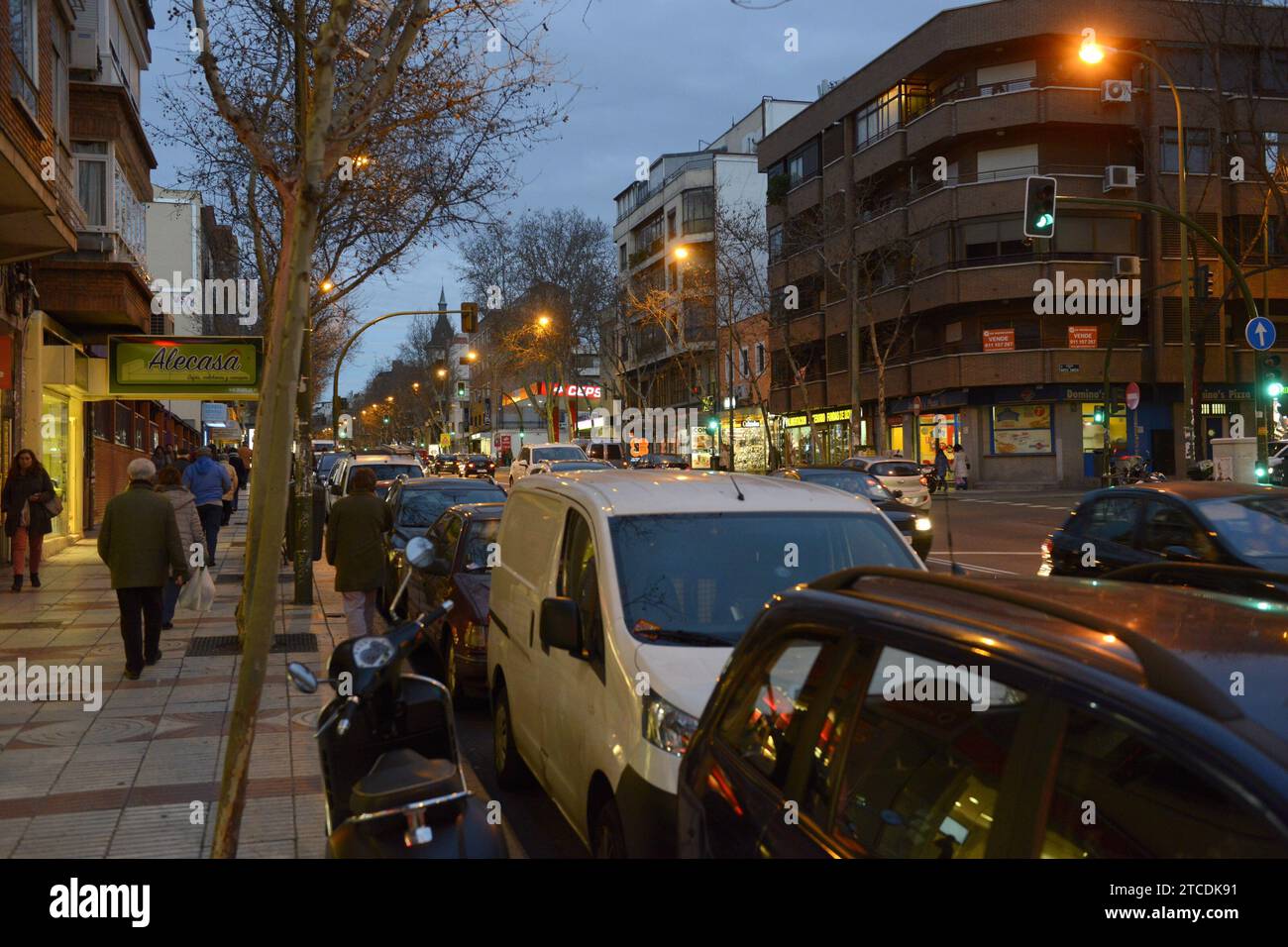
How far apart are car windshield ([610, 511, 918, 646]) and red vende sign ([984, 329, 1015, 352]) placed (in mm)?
42838

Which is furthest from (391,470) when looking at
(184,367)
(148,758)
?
(148,758)

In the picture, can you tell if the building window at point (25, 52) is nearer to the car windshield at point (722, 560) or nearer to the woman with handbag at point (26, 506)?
the woman with handbag at point (26, 506)

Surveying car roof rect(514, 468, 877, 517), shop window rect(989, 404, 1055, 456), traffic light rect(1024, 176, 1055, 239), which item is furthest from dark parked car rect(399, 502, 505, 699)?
shop window rect(989, 404, 1055, 456)

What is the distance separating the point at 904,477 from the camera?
90.7 ft

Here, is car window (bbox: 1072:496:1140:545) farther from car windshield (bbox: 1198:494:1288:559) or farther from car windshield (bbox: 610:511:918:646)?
car windshield (bbox: 610:511:918:646)

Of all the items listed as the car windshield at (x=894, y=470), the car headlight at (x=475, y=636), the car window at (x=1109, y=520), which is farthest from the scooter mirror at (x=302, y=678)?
the car windshield at (x=894, y=470)

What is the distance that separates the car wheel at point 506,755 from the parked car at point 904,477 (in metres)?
20.5

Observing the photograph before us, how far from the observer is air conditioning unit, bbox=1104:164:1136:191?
146ft

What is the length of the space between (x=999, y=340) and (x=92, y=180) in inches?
1358

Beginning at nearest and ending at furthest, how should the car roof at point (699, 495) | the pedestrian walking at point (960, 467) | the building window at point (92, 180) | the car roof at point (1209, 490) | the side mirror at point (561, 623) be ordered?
the side mirror at point (561, 623) → the car roof at point (699, 495) → the car roof at point (1209, 490) → the building window at point (92, 180) → the pedestrian walking at point (960, 467)

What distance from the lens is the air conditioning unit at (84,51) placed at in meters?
20.0

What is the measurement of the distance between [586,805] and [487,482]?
12.6m

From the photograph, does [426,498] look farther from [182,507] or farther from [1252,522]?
[1252,522]

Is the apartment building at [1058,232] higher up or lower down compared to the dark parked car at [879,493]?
higher up
